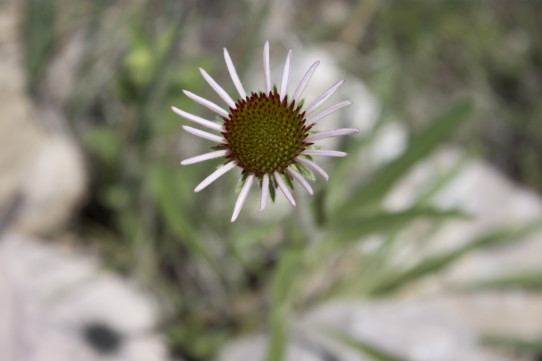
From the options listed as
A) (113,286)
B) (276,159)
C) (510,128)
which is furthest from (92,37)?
(510,128)

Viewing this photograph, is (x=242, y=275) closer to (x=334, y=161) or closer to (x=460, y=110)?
(x=334, y=161)

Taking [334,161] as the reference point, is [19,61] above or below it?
above

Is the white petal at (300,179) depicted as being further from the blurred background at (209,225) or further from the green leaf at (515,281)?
the green leaf at (515,281)

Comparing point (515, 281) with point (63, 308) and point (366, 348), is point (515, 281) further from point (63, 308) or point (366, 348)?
point (63, 308)

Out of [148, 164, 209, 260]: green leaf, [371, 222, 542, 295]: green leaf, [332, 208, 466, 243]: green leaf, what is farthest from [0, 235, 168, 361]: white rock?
[371, 222, 542, 295]: green leaf

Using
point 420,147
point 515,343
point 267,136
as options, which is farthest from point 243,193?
point 515,343

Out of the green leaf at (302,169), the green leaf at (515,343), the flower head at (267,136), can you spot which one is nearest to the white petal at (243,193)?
the flower head at (267,136)
